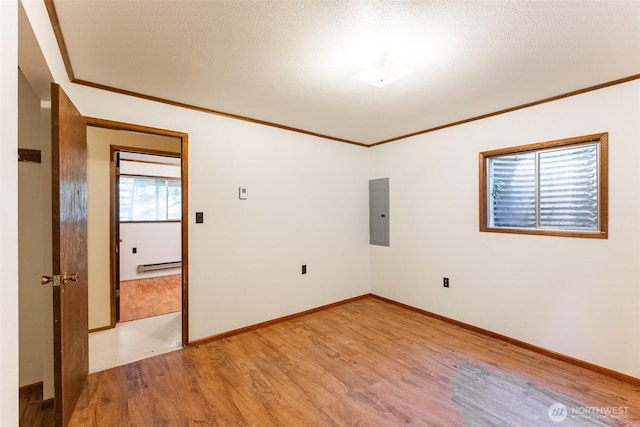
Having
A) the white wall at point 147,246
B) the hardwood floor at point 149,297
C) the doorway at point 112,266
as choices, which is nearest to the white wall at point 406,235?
the doorway at point 112,266

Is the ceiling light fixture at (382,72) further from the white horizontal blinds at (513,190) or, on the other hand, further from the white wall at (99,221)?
the white wall at (99,221)

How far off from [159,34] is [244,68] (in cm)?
55

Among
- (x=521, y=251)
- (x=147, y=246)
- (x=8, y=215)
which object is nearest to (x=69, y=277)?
(x=8, y=215)

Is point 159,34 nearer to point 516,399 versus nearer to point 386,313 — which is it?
point 516,399

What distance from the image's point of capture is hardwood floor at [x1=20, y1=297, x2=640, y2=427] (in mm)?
1851

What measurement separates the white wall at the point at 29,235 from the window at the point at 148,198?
3.70 m

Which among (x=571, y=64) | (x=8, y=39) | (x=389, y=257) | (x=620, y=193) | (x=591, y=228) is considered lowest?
(x=389, y=257)

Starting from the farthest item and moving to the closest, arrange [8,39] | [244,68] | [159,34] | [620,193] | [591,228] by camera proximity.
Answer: [591,228], [620,193], [244,68], [159,34], [8,39]

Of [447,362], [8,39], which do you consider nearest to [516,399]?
[447,362]

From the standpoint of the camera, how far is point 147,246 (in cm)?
557

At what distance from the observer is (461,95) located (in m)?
2.54

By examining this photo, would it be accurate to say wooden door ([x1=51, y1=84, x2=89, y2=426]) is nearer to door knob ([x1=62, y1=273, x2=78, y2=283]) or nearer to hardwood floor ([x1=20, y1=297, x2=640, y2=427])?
door knob ([x1=62, y1=273, x2=78, y2=283])

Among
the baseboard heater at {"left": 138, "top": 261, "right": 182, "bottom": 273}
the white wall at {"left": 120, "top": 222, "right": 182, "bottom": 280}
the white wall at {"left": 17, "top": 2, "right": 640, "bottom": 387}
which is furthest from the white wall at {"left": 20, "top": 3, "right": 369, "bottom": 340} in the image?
the baseboard heater at {"left": 138, "top": 261, "right": 182, "bottom": 273}

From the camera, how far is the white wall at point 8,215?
909mm
